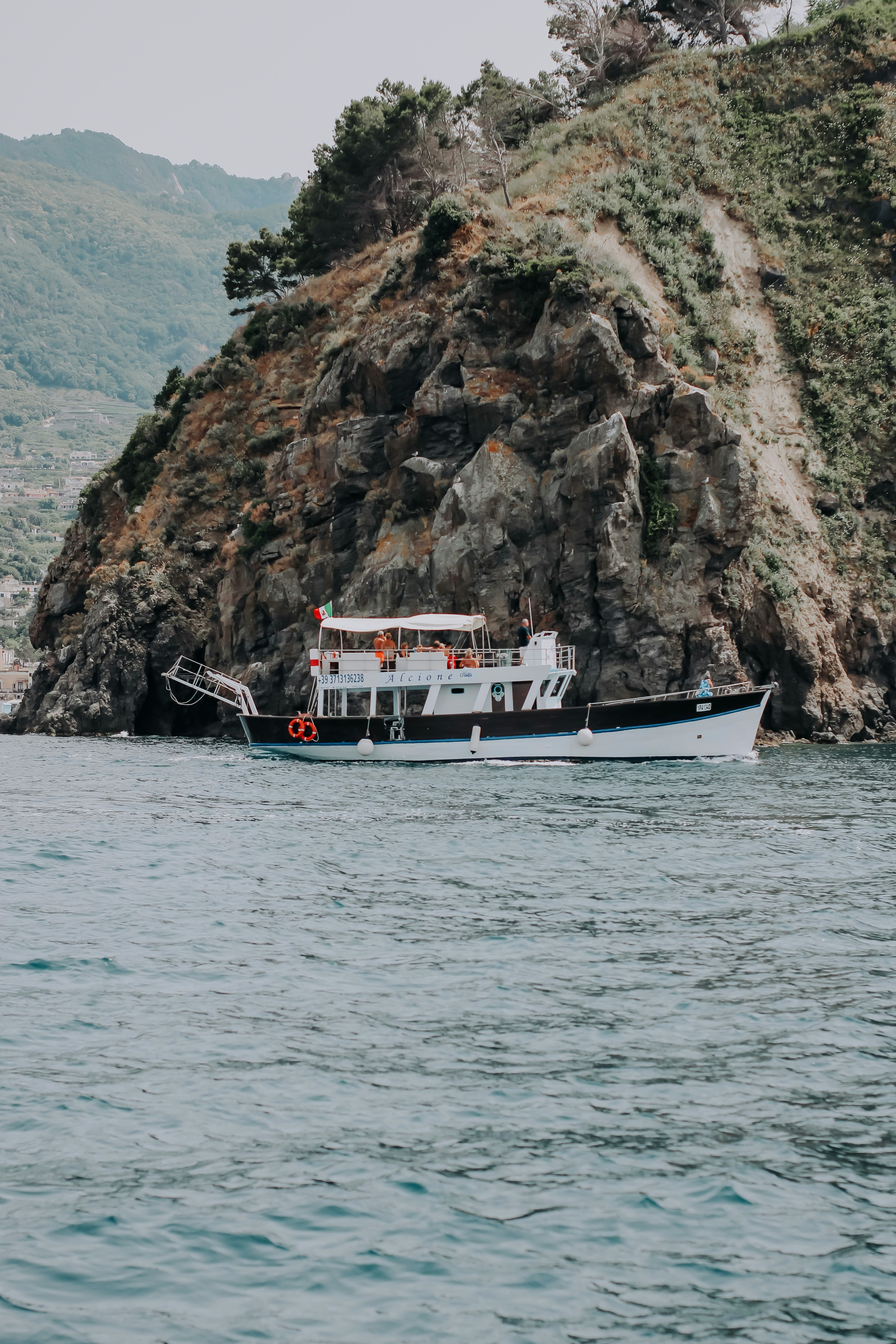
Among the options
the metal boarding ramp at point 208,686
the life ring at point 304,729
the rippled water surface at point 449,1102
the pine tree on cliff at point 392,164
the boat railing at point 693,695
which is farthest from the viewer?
the pine tree on cliff at point 392,164

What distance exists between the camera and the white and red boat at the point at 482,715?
40969mm

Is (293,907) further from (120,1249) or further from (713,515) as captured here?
(713,515)

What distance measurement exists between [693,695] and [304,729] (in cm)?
1493

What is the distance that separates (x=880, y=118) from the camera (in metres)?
66.9

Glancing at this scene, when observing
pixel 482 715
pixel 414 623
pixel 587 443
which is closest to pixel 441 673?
pixel 482 715

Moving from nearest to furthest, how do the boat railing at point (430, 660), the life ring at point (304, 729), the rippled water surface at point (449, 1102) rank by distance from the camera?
the rippled water surface at point (449, 1102), the boat railing at point (430, 660), the life ring at point (304, 729)

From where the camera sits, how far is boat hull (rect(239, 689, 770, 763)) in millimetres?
40812

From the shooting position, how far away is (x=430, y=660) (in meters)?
42.7

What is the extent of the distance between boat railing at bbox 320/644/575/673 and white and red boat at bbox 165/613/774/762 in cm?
5

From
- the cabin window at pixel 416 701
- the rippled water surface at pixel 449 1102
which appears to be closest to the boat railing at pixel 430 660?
the cabin window at pixel 416 701

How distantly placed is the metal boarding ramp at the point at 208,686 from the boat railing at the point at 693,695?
14.6 meters

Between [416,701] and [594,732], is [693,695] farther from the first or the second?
[416,701]

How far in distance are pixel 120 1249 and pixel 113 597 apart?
197 ft

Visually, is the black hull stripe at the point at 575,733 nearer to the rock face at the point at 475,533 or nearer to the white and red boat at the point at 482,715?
the white and red boat at the point at 482,715
